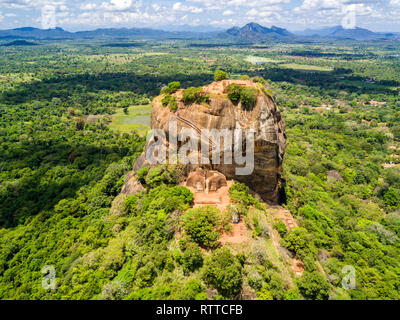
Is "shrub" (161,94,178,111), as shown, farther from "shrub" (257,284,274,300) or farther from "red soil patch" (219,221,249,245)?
"shrub" (257,284,274,300)

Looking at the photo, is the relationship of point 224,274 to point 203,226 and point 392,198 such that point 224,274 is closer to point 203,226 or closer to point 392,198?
point 203,226

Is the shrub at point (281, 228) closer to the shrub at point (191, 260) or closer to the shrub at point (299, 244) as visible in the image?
the shrub at point (299, 244)

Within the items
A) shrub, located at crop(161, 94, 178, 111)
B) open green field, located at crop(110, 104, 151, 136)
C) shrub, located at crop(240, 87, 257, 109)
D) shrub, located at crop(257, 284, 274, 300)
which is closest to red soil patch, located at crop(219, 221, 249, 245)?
shrub, located at crop(257, 284, 274, 300)

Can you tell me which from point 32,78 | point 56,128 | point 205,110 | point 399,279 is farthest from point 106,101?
point 399,279

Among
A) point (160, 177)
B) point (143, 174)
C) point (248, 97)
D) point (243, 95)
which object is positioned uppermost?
point (243, 95)

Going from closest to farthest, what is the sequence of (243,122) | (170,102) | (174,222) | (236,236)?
(236,236), (174,222), (243,122), (170,102)

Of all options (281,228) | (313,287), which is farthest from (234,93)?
(313,287)
